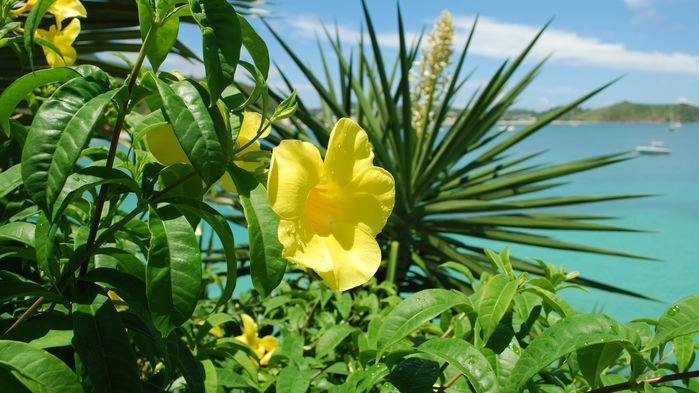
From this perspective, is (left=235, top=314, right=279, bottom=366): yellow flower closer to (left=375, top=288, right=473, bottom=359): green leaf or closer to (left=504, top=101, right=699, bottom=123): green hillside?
(left=375, top=288, right=473, bottom=359): green leaf

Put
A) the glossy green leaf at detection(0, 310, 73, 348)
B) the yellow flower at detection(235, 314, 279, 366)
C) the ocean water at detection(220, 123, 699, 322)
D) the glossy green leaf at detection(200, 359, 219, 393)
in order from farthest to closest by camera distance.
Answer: the ocean water at detection(220, 123, 699, 322), the yellow flower at detection(235, 314, 279, 366), the glossy green leaf at detection(200, 359, 219, 393), the glossy green leaf at detection(0, 310, 73, 348)

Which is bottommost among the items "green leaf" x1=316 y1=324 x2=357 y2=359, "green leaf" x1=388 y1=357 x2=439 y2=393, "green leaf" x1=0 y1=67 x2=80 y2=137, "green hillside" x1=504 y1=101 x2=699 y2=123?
"green leaf" x1=316 y1=324 x2=357 y2=359

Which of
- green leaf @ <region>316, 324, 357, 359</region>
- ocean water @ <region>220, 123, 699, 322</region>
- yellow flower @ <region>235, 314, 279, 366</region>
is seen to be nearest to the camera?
green leaf @ <region>316, 324, 357, 359</region>

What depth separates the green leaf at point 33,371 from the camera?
34cm

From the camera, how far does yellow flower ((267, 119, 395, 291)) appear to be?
361 millimetres

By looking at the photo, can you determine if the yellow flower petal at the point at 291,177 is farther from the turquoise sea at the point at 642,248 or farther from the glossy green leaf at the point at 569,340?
the turquoise sea at the point at 642,248

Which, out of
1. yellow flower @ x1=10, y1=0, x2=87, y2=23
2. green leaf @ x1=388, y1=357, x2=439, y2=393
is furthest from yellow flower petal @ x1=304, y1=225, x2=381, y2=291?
yellow flower @ x1=10, y1=0, x2=87, y2=23

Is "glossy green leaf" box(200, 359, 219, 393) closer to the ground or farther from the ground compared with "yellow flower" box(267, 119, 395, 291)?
closer to the ground

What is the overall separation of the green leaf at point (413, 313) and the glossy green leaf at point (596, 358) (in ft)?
0.35

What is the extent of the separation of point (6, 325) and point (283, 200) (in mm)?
324

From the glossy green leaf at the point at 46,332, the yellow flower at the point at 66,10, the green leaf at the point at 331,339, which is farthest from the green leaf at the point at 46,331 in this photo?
the yellow flower at the point at 66,10

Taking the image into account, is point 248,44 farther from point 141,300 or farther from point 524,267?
point 524,267

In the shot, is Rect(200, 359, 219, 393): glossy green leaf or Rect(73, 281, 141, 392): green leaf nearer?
Rect(73, 281, 141, 392): green leaf

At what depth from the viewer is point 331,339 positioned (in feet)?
2.25
